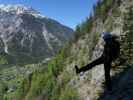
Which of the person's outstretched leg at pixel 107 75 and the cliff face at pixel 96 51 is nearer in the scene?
the person's outstretched leg at pixel 107 75

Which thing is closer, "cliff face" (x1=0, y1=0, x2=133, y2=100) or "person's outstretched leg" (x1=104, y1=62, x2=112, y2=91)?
"person's outstretched leg" (x1=104, y1=62, x2=112, y2=91)

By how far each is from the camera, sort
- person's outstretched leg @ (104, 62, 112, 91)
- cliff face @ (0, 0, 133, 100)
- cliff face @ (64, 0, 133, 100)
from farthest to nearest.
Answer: cliff face @ (64, 0, 133, 100) < cliff face @ (0, 0, 133, 100) < person's outstretched leg @ (104, 62, 112, 91)

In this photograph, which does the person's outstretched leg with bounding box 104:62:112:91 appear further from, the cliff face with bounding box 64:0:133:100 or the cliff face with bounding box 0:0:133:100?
the cliff face with bounding box 64:0:133:100

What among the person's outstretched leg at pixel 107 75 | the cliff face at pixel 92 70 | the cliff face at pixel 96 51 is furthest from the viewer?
the cliff face at pixel 96 51

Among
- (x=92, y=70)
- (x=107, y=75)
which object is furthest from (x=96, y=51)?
(x=107, y=75)

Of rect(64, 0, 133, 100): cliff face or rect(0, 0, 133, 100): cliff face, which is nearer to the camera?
rect(0, 0, 133, 100): cliff face

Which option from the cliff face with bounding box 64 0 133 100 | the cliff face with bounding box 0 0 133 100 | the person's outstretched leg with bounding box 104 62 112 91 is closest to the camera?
the person's outstretched leg with bounding box 104 62 112 91

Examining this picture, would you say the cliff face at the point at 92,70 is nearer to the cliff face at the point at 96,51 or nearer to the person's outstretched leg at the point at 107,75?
the cliff face at the point at 96,51

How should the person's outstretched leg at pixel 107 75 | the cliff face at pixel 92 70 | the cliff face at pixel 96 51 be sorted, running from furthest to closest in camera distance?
the cliff face at pixel 96 51 < the cliff face at pixel 92 70 < the person's outstretched leg at pixel 107 75

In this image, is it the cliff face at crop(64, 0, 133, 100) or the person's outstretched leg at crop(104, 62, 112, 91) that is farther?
the cliff face at crop(64, 0, 133, 100)

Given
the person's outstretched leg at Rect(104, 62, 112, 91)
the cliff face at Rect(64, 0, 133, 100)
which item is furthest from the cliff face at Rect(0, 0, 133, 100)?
the person's outstretched leg at Rect(104, 62, 112, 91)

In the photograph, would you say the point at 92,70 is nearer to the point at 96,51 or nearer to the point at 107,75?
the point at 96,51

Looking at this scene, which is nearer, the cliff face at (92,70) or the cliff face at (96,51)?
the cliff face at (92,70)

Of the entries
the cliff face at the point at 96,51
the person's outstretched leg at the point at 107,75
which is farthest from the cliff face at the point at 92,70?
the person's outstretched leg at the point at 107,75
